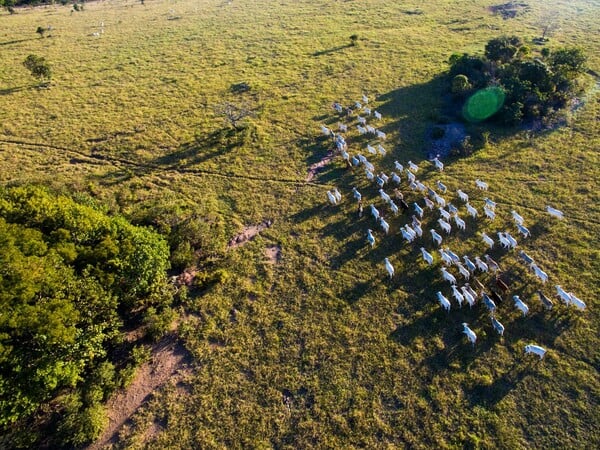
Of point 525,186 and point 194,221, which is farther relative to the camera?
point 525,186

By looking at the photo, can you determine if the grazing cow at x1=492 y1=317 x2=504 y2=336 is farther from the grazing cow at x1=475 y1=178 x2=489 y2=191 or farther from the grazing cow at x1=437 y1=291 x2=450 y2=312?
the grazing cow at x1=475 y1=178 x2=489 y2=191

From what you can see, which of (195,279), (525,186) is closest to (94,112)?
(195,279)

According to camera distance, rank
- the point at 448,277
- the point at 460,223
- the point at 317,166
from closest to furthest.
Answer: the point at 448,277
the point at 460,223
the point at 317,166

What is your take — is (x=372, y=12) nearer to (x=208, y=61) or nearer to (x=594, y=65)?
(x=208, y=61)

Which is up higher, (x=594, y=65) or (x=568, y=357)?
(x=594, y=65)

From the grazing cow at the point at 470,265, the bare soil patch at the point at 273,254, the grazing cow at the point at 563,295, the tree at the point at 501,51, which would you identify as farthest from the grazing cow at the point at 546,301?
the tree at the point at 501,51

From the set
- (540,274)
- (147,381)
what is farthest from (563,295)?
(147,381)

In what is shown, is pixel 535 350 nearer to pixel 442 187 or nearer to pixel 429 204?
pixel 429 204
